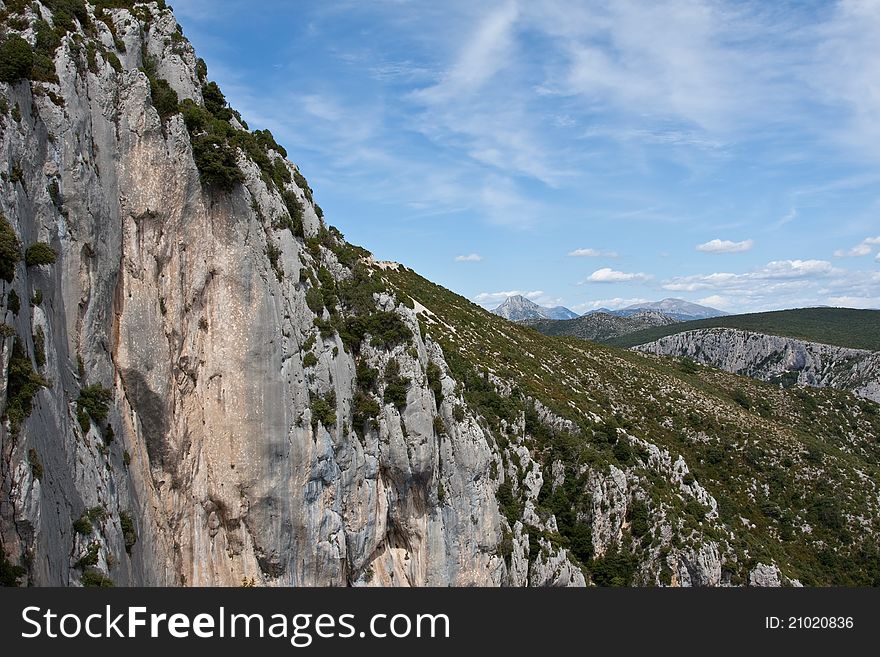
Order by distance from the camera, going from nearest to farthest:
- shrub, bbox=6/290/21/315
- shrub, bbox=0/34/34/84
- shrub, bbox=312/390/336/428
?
shrub, bbox=6/290/21/315 → shrub, bbox=0/34/34/84 → shrub, bbox=312/390/336/428

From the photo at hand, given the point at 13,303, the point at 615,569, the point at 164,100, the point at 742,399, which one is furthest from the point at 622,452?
the point at 13,303

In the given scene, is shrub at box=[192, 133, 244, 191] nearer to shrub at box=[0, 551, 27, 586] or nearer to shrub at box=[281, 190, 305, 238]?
shrub at box=[281, 190, 305, 238]

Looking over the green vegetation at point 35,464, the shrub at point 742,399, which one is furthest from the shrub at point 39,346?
the shrub at point 742,399

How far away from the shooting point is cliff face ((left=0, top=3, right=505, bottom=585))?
1906cm

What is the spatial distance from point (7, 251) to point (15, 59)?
27.1 feet

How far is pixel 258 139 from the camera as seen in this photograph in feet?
124

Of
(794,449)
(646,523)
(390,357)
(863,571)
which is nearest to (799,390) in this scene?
(794,449)

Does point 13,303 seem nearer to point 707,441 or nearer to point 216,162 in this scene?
point 216,162

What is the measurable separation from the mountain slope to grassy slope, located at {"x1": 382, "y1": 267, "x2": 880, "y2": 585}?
7538 millimetres

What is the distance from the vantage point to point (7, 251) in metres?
16.5

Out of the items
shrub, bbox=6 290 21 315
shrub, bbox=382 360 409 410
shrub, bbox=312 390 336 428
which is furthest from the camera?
shrub, bbox=382 360 409 410

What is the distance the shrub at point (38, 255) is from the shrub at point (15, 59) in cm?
601

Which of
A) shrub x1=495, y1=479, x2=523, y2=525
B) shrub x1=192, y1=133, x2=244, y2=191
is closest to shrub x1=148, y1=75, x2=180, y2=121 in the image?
shrub x1=192, y1=133, x2=244, y2=191

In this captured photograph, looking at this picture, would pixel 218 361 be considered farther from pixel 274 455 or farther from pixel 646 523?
pixel 646 523
